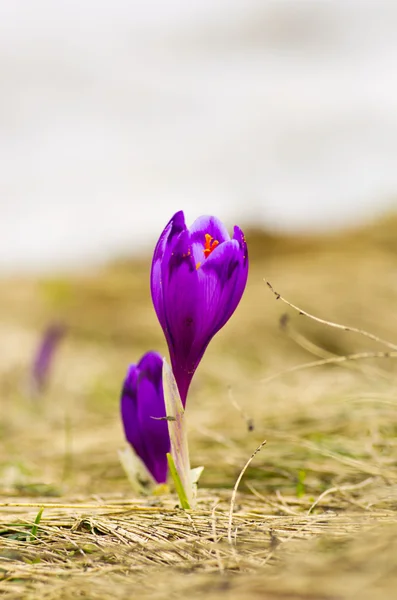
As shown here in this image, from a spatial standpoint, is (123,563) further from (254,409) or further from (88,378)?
(88,378)

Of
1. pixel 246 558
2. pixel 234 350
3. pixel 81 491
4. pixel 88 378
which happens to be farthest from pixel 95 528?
pixel 234 350

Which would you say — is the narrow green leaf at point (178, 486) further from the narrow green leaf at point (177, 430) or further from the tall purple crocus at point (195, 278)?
the tall purple crocus at point (195, 278)

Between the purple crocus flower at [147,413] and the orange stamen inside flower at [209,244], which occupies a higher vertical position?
the orange stamen inside flower at [209,244]

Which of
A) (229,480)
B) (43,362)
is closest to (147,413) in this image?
(229,480)

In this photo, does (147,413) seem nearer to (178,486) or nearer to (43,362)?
(178,486)

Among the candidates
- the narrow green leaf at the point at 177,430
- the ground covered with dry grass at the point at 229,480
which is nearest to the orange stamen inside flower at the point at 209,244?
the narrow green leaf at the point at 177,430

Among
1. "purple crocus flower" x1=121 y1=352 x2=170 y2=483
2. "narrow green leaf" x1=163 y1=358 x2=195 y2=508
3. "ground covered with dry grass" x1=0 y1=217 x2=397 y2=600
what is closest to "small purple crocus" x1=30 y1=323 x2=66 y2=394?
"ground covered with dry grass" x1=0 y1=217 x2=397 y2=600
